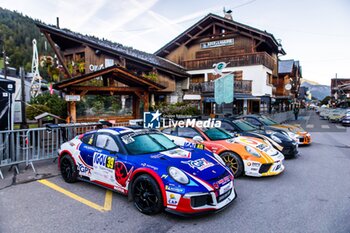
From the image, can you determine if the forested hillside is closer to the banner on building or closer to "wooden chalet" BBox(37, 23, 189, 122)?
"wooden chalet" BBox(37, 23, 189, 122)

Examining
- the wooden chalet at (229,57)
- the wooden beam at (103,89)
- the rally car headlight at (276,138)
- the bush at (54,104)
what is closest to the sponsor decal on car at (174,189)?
the rally car headlight at (276,138)

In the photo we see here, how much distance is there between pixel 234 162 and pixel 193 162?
2.21 m

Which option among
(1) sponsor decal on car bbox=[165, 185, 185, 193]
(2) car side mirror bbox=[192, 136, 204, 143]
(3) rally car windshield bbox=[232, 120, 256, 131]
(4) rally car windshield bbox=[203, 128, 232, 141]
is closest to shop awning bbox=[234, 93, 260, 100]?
A: (3) rally car windshield bbox=[232, 120, 256, 131]

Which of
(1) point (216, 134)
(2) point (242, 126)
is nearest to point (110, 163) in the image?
(1) point (216, 134)

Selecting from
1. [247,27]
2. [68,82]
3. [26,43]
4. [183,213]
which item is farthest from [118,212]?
[26,43]

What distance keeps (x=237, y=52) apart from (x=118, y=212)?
21441 millimetres

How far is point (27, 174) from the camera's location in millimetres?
Answer: 6371

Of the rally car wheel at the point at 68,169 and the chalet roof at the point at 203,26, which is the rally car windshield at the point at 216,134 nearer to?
the rally car wheel at the point at 68,169

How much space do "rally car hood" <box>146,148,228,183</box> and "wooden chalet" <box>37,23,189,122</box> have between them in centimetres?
612

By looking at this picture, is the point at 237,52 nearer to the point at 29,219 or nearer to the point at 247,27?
the point at 247,27

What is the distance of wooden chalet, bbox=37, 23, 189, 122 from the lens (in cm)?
977

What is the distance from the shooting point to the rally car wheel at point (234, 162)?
19.7 feet

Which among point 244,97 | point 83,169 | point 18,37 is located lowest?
point 83,169

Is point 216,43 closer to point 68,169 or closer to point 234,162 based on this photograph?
point 234,162
